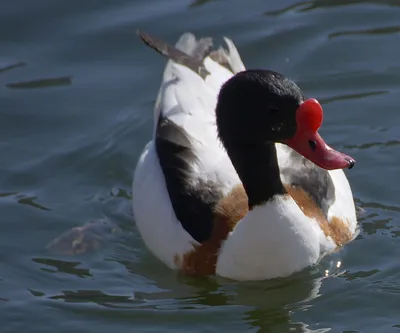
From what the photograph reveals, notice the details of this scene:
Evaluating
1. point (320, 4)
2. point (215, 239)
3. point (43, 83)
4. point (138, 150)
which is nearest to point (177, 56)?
point (138, 150)

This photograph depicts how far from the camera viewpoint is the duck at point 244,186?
6.77m

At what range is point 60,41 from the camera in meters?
10.4

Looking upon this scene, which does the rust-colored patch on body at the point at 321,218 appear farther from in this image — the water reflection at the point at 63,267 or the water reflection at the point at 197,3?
the water reflection at the point at 197,3

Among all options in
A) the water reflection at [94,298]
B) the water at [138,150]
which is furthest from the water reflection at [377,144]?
the water reflection at [94,298]

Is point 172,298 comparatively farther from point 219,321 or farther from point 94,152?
point 94,152

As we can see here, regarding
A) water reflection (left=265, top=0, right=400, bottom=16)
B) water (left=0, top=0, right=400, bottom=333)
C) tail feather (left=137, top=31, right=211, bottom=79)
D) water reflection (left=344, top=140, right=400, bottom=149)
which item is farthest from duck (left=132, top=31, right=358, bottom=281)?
water reflection (left=265, top=0, right=400, bottom=16)

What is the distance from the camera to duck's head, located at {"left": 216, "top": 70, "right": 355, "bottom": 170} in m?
6.69

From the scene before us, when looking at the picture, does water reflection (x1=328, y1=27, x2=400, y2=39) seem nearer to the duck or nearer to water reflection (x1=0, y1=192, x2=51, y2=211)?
the duck

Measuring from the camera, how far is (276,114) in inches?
267

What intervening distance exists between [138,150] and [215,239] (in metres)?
1.94

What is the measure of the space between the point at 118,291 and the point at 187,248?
0.49 metres

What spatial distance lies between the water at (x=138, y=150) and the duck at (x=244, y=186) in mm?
161

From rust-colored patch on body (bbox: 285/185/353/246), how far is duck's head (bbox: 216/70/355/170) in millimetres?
673

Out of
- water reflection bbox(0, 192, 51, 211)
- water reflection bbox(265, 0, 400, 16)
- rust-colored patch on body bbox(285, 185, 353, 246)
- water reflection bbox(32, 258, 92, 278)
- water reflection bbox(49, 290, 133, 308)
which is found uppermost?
water reflection bbox(265, 0, 400, 16)
